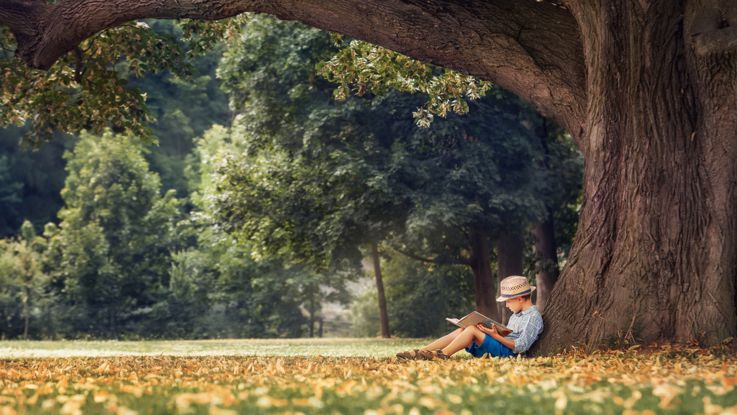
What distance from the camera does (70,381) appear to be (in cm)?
705

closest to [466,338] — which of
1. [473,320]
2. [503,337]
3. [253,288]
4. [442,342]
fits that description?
[473,320]

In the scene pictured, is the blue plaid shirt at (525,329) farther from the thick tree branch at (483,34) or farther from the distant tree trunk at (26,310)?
the distant tree trunk at (26,310)

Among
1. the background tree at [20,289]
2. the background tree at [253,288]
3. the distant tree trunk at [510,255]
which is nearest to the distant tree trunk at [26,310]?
the background tree at [20,289]

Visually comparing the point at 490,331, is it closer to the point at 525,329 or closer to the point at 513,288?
the point at 525,329

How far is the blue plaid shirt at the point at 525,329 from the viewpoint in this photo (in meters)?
9.96

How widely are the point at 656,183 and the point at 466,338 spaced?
2.60m

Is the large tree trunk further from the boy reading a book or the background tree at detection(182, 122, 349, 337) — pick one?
the background tree at detection(182, 122, 349, 337)

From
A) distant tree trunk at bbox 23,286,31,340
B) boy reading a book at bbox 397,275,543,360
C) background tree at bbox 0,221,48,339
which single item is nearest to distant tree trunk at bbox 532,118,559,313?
boy reading a book at bbox 397,275,543,360

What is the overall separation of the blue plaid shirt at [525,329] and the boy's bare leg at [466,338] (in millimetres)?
463

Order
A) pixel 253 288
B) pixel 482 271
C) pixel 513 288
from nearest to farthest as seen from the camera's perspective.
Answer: pixel 513 288 < pixel 482 271 < pixel 253 288

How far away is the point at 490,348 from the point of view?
982 cm

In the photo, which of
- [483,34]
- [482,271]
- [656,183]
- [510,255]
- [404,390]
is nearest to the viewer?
[404,390]

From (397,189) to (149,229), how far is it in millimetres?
22871

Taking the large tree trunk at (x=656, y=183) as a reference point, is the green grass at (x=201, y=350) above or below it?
below
